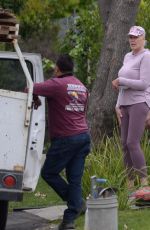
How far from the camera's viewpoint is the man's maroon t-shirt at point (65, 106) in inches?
289

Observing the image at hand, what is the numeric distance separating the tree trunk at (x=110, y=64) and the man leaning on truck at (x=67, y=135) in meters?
2.69

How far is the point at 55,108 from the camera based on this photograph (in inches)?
292

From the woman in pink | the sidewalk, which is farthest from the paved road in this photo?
the woman in pink

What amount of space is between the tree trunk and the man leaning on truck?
8.81 feet

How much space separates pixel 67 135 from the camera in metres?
7.43

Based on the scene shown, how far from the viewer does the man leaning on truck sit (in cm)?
738

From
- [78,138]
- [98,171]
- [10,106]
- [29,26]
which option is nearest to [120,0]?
[98,171]

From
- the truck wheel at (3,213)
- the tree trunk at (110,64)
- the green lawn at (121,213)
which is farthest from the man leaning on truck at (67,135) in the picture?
the tree trunk at (110,64)

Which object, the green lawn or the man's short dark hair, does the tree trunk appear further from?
the man's short dark hair

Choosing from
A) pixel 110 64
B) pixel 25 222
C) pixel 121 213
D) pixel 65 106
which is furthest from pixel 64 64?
pixel 110 64

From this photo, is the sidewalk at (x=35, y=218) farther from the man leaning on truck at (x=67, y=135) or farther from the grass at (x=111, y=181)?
the man leaning on truck at (x=67, y=135)

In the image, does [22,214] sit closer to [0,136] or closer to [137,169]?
[137,169]

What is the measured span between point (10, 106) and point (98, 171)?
2.29m

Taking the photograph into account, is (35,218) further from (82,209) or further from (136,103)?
(136,103)
